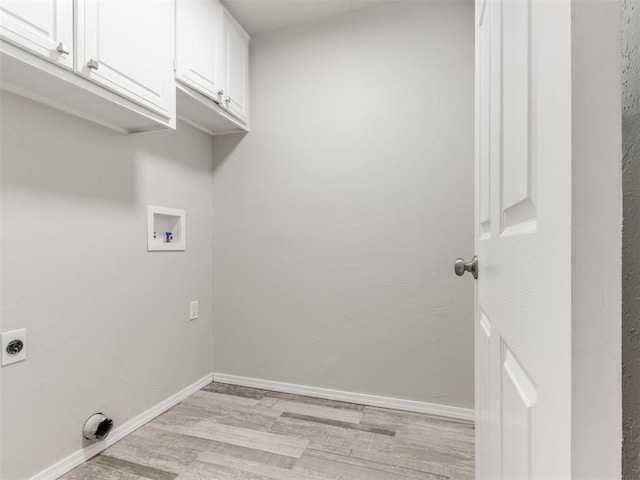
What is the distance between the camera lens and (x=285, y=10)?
201cm

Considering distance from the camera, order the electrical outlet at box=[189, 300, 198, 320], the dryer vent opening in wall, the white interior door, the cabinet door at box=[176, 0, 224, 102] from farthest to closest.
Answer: the electrical outlet at box=[189, 300, 198, 320], the cabinet door at box=[176, 0, 224, 102], the dryer vent opening in wall, the white interior door

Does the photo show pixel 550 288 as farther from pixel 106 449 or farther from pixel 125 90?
pixel 106 449

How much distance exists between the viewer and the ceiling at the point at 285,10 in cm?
195

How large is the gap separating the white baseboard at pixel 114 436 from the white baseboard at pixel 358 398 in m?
0.28

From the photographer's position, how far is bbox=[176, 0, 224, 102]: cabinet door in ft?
5.45

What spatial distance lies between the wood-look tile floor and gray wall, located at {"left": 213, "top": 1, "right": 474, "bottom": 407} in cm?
21

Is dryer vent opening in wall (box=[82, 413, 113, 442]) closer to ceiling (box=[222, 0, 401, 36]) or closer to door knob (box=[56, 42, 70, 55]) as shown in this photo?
door knob (box=[56, 42, 70, 55])

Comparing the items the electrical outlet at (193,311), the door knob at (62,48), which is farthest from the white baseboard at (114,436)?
the door knob at (62,48)

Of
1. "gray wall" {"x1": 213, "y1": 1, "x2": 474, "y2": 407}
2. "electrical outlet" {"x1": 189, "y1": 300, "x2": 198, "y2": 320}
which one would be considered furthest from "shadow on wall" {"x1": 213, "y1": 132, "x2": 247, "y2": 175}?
"electrical outlet" {"x1": 189, "y1": 300, "x2": 198, "y2": 320}

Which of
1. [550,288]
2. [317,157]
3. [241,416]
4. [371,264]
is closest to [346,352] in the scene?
[371,264]

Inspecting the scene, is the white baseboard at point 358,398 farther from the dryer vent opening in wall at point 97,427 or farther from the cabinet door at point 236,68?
the cabinet door at point 236,68

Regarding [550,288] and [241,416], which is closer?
[550,288]

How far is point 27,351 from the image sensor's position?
4.20ft

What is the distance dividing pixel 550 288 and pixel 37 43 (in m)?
1.47
